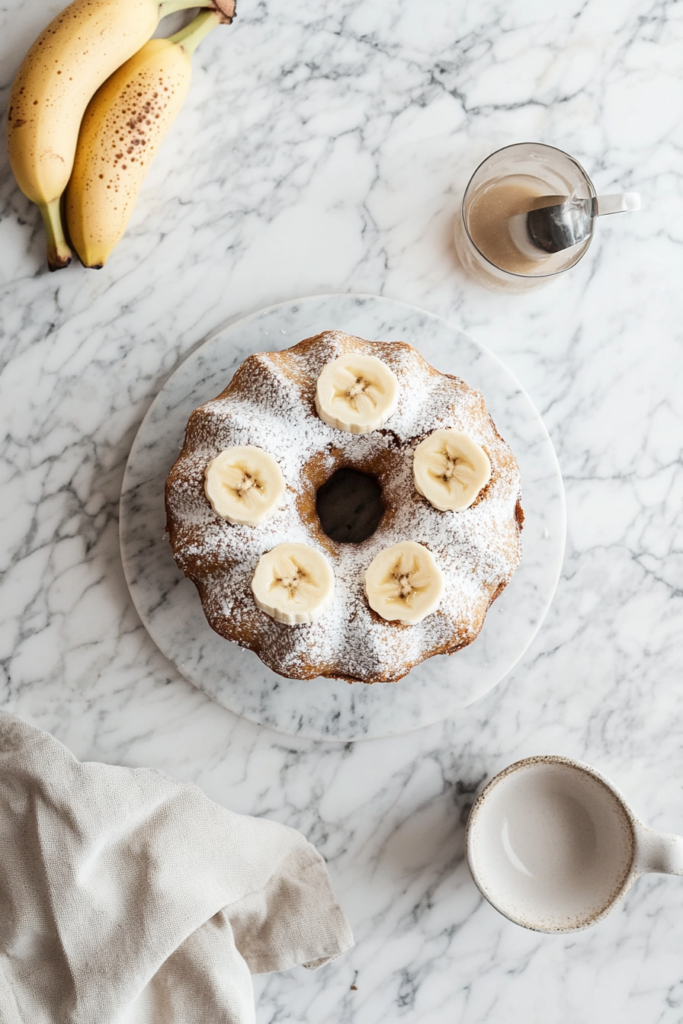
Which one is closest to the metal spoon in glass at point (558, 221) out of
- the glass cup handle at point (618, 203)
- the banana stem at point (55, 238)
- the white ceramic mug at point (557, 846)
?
the glass cup handle at point (618, 203)

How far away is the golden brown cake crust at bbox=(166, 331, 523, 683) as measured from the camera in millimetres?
1735

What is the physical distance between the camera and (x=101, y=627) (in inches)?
78.7

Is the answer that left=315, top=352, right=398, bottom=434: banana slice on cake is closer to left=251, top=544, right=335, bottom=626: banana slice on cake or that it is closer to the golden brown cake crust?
the golden brown cake crust

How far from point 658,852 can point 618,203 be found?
150 cm

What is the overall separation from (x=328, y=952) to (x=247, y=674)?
0.70 m

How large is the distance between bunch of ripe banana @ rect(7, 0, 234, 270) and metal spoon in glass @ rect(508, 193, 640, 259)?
2.95ft

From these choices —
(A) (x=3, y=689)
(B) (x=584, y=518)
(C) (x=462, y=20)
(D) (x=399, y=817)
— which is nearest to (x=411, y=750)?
(D) (x=399, y=817)

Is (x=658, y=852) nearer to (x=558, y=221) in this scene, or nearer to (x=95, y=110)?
(x=558, y=221)

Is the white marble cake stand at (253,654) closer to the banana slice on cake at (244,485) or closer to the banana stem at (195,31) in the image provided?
the banana slice on cake at (244,485)

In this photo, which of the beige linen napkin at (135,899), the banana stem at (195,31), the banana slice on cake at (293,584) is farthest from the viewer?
the banana stem at (195,31)

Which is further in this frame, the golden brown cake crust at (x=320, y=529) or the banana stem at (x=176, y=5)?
the banana stem at (x=176, y=5)

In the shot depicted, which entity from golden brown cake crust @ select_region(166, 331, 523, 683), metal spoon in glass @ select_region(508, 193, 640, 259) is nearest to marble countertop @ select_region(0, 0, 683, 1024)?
metal spoon in glass @ select_region(508, 193, 640, 259)

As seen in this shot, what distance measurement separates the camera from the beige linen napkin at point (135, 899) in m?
1.81

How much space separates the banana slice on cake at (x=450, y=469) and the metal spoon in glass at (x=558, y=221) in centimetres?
57
